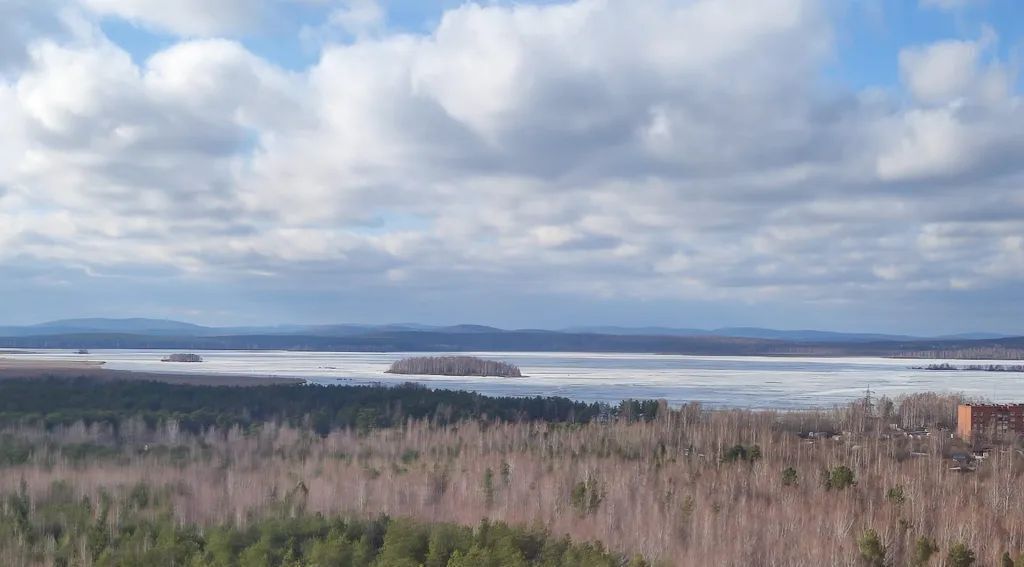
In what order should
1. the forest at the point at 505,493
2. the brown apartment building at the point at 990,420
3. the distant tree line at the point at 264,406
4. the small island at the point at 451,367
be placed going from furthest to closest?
the small island at the point at 451,367
the distant tree line at the point at 264,406
the brown apartment building at the point at 990,420
the forest at the point at 505,493

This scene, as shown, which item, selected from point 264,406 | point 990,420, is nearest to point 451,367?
point 264,406

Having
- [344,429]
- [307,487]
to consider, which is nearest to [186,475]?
[307,487]

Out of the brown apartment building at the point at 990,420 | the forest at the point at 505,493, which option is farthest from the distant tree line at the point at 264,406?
the brown apartment building at the point at 990,420

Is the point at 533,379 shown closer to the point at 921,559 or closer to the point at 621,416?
the point at 621,416

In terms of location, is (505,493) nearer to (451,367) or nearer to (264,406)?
(264,406)

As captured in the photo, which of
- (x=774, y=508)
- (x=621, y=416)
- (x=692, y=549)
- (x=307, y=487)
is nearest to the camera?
(x=692, y=549)

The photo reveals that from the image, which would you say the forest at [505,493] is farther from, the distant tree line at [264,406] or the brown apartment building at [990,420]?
the brown apartment building at [990,420]
